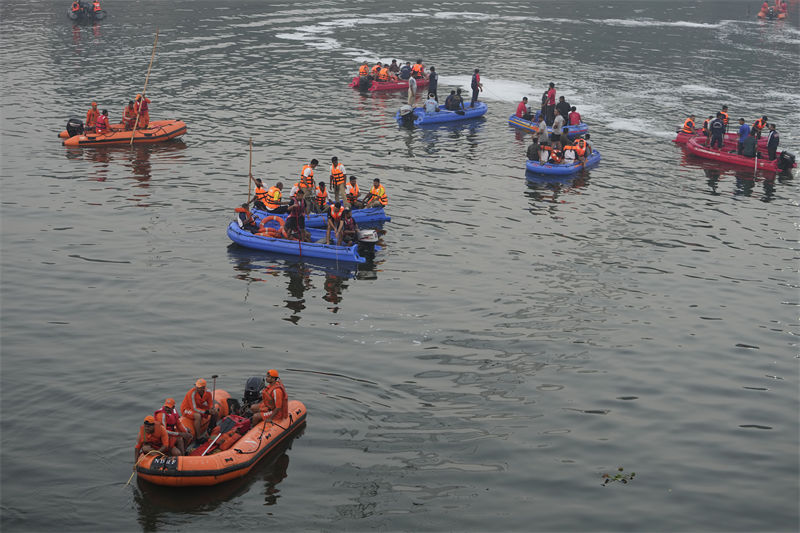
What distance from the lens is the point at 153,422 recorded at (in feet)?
50.8

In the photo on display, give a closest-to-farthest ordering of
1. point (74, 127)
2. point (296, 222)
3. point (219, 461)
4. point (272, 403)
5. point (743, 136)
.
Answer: point (219, 461) → point (272, 403) → point (296, 222) → point (74, 127) → point (743, 136)

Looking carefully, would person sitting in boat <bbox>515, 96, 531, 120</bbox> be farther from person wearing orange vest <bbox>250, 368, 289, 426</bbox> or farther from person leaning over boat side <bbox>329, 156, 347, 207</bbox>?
person wearing orange vest <bbox>250, 368, 289, 426</bbox>

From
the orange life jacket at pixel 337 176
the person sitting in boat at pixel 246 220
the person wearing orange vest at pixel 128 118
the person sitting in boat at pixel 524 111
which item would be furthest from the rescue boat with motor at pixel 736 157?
the person wearing orange vest at pixel 128 118

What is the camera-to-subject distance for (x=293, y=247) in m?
26.9

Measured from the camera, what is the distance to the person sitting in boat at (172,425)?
15.7 m

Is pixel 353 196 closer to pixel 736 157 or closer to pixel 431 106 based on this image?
pixel 431 106

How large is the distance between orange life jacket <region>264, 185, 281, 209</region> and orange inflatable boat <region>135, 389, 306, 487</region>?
12.5 m

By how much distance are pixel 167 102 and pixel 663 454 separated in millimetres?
36349

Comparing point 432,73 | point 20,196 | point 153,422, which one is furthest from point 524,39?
point 153,422

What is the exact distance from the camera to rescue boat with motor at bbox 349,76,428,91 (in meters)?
50.8

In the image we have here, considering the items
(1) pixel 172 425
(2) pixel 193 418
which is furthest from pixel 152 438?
(2) pixel 193 418

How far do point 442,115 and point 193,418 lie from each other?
31117 millimetres

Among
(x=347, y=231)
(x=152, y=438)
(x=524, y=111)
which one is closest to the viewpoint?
(x=152, y=438)

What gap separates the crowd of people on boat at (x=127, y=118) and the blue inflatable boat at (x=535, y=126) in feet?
62.5
